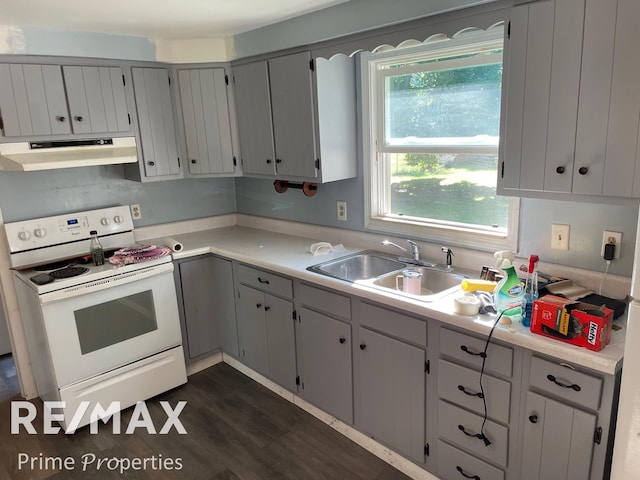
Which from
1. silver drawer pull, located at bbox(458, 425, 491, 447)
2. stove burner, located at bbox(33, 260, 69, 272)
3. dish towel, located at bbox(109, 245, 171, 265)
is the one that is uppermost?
dish towel, located at bbox(109, 245, 171, 265)

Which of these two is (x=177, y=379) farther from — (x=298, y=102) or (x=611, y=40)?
(x=611, y=40)

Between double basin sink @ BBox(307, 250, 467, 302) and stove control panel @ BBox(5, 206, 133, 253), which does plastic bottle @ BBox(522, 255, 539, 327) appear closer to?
double basin sink @ BBox(307, 250, 467, 302)

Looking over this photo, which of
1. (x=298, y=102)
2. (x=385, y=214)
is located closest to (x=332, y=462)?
(x=385, y=214)

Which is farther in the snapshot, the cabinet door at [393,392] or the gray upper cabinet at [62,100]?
the gray upper cabinet at [62,100]

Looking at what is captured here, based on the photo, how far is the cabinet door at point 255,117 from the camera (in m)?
2.88

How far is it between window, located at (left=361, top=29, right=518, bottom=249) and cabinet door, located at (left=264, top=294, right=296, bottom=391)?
2.45ft

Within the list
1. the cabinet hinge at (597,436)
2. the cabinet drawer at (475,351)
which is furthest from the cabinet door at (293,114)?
the cabinet hinge at (597,436)

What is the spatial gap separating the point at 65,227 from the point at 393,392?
222 centimetres

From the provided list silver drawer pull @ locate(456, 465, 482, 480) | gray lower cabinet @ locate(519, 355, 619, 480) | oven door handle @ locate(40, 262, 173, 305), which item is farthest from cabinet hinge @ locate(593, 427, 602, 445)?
oven door handle @ locate(40, 262, 173, 305)

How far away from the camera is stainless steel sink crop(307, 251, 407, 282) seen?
255 centimetres

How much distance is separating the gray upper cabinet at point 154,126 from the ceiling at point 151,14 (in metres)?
0.29

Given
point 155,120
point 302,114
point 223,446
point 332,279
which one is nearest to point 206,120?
point 155,120

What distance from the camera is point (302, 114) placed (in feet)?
8.76

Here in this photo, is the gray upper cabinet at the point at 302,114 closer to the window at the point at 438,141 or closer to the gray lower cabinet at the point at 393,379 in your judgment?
the window at the point at 438,141
